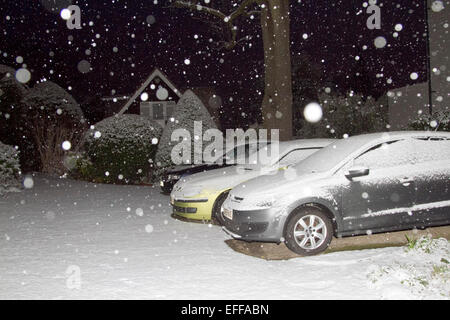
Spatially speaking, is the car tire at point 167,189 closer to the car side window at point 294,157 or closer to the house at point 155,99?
the car side window at point 294,157

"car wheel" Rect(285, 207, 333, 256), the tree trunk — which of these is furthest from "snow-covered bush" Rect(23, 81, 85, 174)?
"car wheel" Rect(285, 207, 333, 256)

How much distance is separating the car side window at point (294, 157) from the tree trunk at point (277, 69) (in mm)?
6042

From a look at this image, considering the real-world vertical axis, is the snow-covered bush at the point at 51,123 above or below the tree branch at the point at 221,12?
below

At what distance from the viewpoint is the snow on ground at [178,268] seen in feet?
17.7

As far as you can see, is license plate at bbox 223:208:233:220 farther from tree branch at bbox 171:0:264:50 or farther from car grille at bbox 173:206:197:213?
tree branch at bbox 171:0:264:50

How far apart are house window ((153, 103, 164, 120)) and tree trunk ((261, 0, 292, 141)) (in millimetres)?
19486

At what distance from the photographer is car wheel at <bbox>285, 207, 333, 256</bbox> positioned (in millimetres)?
6941

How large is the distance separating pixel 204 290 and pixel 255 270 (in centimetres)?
103

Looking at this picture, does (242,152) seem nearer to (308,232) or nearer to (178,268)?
(308,232)

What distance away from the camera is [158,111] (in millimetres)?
35188

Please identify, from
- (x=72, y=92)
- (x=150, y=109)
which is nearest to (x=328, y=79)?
(x=150, y=109)

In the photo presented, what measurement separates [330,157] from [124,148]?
1179cm

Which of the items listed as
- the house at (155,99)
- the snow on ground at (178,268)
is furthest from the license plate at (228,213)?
the house at (155,99)

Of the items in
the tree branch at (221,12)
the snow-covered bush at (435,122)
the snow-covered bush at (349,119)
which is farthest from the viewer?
the snow-covered bush at (349,119)
